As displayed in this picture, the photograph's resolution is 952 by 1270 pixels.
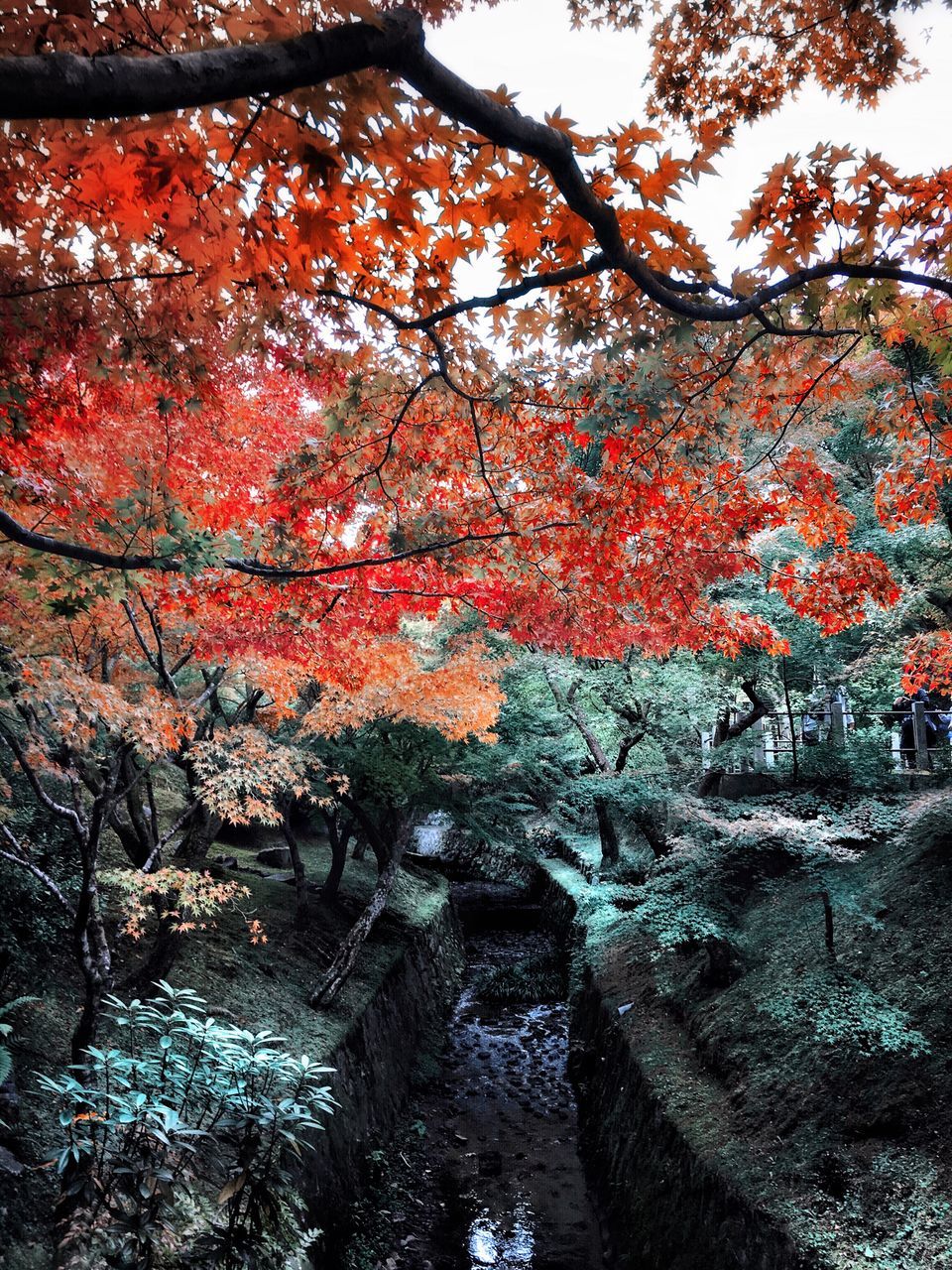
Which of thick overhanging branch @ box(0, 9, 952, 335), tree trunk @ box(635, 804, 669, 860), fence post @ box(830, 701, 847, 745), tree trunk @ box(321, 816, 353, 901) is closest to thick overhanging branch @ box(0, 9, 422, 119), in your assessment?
thick overhanging branch @ box(0, 9, 952, 335)

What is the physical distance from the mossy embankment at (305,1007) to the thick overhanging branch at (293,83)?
5279 millimetres

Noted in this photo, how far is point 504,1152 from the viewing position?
9297mm

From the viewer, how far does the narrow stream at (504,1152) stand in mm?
7422

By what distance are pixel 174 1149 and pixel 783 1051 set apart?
536cm

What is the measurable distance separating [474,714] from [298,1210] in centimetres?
578

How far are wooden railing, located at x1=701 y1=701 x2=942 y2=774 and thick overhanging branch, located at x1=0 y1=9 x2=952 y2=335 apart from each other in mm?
8722

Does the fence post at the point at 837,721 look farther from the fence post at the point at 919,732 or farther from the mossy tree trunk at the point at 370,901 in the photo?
the mossy tree trunk at the point at 370,901

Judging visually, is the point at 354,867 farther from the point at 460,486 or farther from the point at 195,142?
the point at 195,142

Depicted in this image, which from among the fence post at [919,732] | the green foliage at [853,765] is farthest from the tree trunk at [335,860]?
the fence post at [919,732]

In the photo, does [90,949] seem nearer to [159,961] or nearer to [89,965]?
[89,965]

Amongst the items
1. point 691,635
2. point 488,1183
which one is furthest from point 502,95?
point 488,1183

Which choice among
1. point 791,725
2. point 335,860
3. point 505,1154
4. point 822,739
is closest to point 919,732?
point 822,739

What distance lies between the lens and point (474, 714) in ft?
33.2

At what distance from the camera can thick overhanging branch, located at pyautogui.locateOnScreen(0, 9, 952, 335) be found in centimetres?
166
